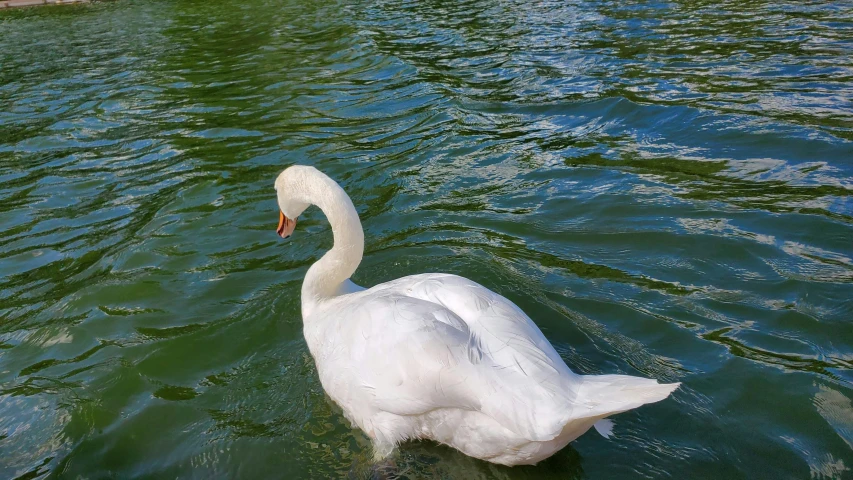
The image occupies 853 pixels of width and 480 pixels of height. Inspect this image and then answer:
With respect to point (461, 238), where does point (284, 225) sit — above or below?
above

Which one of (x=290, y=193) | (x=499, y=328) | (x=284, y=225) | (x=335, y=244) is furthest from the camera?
(x=284, y=225)

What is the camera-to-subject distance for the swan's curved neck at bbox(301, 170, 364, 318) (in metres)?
4.34

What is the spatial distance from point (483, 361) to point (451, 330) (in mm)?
226

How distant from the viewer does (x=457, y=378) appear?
3109mm

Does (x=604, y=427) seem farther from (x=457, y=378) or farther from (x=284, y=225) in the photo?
(x=284, y=225)

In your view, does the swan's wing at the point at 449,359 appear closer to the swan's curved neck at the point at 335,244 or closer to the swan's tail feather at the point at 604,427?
the swan's tail feather at the point at 604,427

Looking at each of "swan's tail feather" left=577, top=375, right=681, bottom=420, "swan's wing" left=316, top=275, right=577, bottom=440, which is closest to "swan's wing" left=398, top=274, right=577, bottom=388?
"swan's wing" left=316, top=275, right=577, bottom=440

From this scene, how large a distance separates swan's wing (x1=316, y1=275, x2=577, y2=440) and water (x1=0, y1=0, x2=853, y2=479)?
1.50 ft

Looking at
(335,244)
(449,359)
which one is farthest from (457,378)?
(335,244)

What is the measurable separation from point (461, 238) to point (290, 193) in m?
1.60

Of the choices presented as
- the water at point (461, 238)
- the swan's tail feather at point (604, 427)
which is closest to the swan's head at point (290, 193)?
the water at point (461, 238)

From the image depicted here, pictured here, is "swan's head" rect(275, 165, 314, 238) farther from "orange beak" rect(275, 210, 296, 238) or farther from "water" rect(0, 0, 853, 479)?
"water" rect(0, 0, 853, 479)

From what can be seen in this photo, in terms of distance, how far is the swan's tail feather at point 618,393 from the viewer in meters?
2.62

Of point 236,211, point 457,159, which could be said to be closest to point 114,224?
point 236,211
